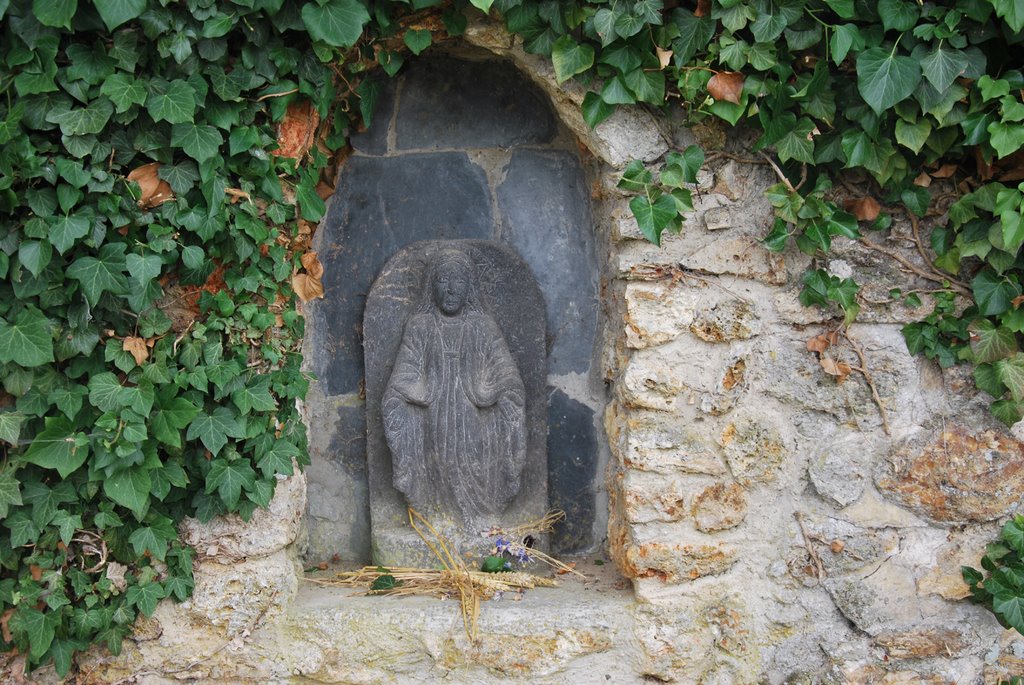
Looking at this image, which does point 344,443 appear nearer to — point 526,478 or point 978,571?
point 526,478

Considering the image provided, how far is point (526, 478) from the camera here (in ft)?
10.7

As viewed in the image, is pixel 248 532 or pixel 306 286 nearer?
pixel 248 532

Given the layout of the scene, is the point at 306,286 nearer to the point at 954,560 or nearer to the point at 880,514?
the point at 880,514

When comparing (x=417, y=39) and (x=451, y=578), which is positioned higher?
(x=417, y=39)

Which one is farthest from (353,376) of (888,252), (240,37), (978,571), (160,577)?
(978,571)

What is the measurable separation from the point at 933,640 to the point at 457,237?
6.27 feet

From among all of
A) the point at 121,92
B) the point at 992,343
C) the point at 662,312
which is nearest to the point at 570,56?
the point at 662,312

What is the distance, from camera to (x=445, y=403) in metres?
3.17

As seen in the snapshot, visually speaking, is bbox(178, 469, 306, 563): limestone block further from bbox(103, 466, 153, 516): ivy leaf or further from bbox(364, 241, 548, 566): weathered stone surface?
bbox(364, 241, 548, 566): weathered stone surface

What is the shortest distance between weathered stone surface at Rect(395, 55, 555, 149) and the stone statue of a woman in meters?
0.42

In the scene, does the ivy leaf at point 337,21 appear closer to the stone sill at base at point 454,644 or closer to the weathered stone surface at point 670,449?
the weathered stone surface at point 670,449

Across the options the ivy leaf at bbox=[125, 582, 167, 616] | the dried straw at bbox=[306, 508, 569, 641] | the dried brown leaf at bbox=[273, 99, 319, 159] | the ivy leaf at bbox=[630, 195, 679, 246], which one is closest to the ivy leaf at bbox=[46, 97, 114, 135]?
the dried brown leaf at bbox=[273, 99, 319, 159]

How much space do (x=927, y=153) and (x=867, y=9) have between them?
42cm

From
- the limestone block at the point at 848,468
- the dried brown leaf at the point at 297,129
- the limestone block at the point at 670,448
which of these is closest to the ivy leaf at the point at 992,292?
the limestone block at the point at 848,468
